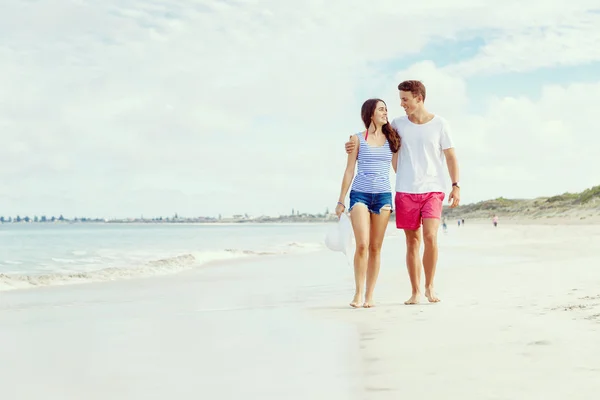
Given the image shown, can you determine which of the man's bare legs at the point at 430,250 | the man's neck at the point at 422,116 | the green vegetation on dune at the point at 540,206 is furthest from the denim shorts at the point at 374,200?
the green vegetation on dune at the point at 540,206

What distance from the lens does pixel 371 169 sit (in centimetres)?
629

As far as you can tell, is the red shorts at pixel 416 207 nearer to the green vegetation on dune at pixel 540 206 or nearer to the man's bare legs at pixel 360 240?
the man's bare legs at pixel 360 240

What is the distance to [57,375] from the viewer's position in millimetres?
3883

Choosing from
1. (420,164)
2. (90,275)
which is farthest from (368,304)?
(90,275)

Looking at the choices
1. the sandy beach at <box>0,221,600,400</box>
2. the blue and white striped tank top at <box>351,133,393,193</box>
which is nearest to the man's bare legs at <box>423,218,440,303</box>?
the sandy beach at <box>0,221,600,400</box>

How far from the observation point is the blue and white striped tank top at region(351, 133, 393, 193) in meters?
6.28

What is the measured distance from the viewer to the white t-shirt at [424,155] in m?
6.34

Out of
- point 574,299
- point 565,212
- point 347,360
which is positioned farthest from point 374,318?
point 565,212

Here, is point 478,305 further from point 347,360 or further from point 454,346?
point 347,360

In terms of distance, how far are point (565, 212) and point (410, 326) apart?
71581mm

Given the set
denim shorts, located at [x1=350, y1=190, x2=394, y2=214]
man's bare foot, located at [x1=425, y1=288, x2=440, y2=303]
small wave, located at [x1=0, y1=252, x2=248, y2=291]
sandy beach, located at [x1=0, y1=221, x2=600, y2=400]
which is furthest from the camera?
small wave, located at [x1=0, y1=252, x2=248, y2=291]

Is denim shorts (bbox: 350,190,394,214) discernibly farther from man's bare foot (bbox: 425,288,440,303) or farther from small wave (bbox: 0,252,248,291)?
small wave (bbox: 0,252,248,291)

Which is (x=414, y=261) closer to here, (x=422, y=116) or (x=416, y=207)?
(x=416, y=207)

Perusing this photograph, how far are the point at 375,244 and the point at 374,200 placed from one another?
1.55ft
